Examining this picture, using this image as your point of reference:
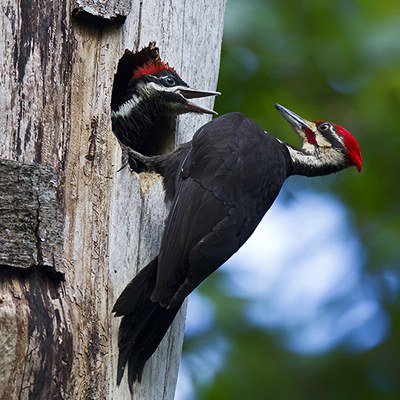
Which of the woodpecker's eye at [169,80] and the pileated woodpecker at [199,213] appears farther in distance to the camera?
the woodpecker's eye at [169,80]

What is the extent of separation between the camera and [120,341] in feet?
11.7

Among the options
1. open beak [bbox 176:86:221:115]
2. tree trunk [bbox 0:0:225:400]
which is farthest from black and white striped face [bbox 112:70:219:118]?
tree trunk [bbox 0:0:225:400]

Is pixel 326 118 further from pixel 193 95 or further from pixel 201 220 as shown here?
pixel 201 220

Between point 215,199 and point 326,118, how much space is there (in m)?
1.84

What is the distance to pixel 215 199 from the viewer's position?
3846mm

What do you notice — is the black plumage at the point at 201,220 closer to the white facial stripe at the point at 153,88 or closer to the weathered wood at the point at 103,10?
the white facial stripe at the point at 153,88

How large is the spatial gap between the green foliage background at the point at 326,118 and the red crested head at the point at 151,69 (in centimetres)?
89

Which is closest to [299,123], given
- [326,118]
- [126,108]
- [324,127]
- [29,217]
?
[324,127]

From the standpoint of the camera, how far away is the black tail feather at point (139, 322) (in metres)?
3.53

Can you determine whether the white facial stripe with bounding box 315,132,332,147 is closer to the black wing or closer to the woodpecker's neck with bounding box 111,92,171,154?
the black wing

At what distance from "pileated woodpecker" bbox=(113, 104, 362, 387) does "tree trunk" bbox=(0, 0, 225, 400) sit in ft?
0.29

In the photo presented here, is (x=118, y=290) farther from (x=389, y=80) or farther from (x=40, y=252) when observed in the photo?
(x=389, y=80)

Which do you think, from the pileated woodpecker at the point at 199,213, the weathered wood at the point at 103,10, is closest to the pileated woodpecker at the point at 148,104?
the pileated woodpecker at the point at 199,213

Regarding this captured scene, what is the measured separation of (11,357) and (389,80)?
279 centimetres
